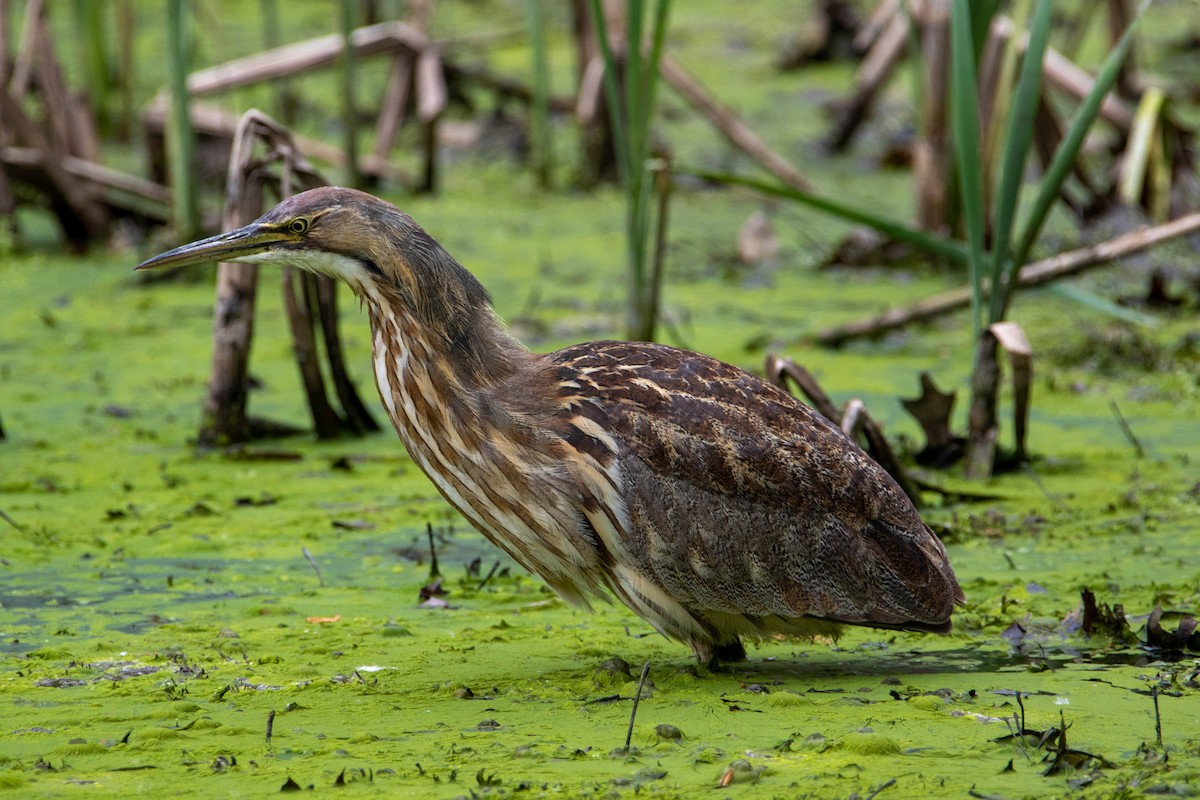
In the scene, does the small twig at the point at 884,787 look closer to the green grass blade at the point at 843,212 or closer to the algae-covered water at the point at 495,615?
the algae-covered water at the point at 495,615

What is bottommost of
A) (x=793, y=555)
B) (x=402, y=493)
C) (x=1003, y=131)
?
(x=402, y=493)

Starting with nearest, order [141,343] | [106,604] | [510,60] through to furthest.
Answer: [106,604]
[141,343]
[510,60]

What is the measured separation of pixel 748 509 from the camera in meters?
3.55

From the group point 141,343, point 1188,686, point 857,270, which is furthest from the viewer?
point 857,270

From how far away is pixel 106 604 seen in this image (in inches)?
161

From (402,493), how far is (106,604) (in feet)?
4.22

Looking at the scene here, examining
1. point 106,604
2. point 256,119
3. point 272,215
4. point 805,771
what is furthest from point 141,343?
point 805,771

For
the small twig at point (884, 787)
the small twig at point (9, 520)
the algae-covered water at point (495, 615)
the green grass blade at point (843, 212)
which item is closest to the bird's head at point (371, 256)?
the algae-covered water at point (495, 615)

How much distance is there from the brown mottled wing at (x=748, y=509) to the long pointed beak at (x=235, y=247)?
71 cm

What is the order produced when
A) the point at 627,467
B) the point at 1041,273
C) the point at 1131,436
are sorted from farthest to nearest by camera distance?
the point at 1041,273, the point at 1131,436, the point at 627,467

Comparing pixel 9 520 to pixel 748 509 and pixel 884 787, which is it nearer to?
pixel 748 509

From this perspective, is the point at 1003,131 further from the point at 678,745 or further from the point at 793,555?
the point at 678,745

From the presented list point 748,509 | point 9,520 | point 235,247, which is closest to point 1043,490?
point 748,509

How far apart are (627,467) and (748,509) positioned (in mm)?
301
